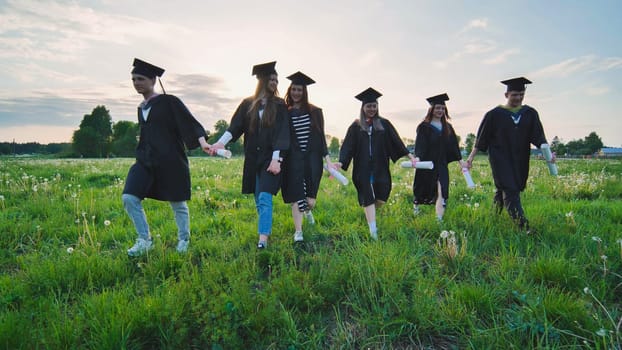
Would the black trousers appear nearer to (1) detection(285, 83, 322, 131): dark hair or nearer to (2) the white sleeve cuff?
(1) detection(285, 83, 322, 131): dark hair

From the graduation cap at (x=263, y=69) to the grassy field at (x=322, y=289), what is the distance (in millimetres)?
2567

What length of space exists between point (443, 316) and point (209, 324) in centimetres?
199

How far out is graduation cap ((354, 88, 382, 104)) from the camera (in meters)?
5.36

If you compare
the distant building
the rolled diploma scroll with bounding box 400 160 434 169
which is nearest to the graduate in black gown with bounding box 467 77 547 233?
the rolled diploma scroll with bounding box 400 160 434 169

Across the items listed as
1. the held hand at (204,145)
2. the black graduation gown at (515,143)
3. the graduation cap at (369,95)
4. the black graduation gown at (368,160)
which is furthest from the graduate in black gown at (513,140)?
the held hand at (204,145)

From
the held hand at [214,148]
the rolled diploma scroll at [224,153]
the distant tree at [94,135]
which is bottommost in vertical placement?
the rolled diploma scroll at [224,153]

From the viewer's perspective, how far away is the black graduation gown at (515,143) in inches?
208

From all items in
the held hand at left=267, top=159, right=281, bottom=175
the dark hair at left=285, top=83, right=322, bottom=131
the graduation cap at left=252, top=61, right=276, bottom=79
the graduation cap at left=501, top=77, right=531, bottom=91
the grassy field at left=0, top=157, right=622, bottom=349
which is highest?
the graduation cap at left=252, top=61, right=276, bottom=79

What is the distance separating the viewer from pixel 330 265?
3559 mm

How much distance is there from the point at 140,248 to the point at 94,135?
294 ft

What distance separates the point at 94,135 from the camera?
3041 inches

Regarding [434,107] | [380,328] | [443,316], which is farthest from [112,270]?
[434,107]

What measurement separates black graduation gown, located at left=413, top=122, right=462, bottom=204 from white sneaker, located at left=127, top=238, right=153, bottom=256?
16.1 feet

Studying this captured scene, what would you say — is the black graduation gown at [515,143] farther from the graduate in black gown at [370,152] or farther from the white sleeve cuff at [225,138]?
the white sleeve cuff at [225,138]
